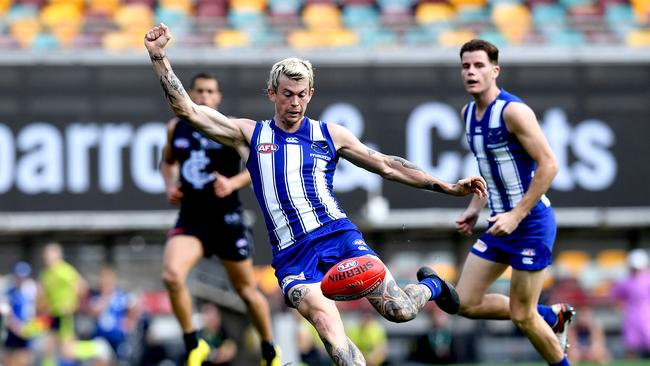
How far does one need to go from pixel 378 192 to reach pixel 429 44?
8.06 ft

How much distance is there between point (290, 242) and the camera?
8375mm

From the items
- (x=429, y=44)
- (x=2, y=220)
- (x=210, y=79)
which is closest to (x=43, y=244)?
(x=2, y=220)

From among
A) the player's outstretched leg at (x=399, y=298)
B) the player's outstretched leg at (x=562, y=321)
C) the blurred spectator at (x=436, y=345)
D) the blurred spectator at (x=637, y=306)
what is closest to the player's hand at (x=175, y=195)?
the player's outstretched leg at (x=399, y=298)

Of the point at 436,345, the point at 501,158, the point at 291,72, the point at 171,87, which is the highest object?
the point at 291,72

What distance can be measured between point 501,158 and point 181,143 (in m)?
2.80

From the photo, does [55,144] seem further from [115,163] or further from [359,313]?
[359,313]

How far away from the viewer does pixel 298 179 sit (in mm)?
8344

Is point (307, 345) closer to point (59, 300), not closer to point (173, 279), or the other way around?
point (59, 300)

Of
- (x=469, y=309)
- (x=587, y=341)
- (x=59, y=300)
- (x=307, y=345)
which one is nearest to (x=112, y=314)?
(x=59, y=300)

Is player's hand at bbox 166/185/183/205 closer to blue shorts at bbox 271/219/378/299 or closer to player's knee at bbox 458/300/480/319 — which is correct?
blue shorts at bbox 271/219/378/299

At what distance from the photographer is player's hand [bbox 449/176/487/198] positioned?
8.33m

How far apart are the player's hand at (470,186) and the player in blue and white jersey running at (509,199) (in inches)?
34.2

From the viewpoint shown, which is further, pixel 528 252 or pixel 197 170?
pixel 197 170

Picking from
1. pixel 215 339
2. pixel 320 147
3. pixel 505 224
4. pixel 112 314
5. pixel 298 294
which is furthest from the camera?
pixel 112 314
